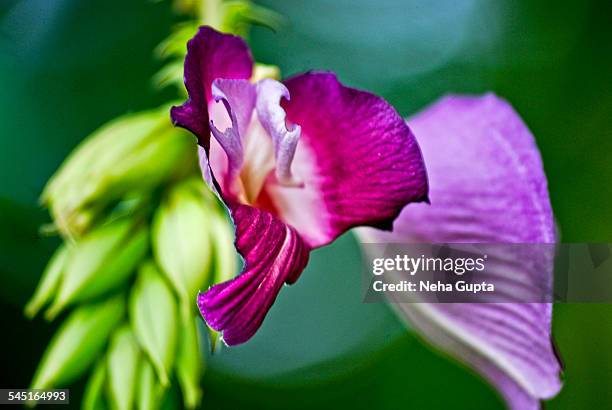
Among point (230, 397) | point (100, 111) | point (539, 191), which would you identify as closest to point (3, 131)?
point (100, 111)

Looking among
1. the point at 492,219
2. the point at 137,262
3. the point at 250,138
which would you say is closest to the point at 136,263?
the point at 137,262

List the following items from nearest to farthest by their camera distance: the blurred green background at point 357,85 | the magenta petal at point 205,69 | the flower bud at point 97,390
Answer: the magenta petal at point 205,69 → the flower bud at point 97,390 → the blurred green background at point 357,85

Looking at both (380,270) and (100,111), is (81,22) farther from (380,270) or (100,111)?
(380,270)

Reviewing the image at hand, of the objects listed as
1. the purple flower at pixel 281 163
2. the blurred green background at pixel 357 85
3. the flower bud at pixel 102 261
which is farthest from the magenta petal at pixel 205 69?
the blurred green background at pixel 357 85

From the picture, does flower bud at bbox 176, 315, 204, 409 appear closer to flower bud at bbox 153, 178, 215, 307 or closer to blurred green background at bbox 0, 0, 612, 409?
flower bud at bbox 153, 178, 215, 307

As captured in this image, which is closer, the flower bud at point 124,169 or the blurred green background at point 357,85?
the flower bud at point 124,169

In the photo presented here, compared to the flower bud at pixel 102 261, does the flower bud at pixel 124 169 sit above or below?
above

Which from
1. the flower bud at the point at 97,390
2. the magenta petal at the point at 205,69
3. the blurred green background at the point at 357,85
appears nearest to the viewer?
the magenta petal at the point at 205,69

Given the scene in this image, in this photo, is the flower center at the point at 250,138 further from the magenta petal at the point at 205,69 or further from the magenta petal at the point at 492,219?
the magenta petal at the point at 492,219
